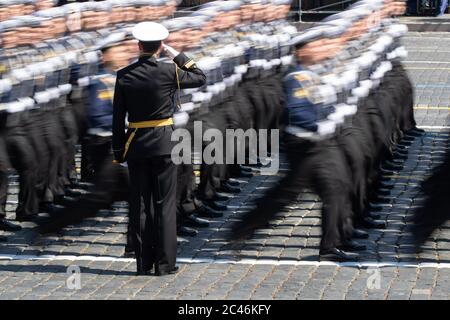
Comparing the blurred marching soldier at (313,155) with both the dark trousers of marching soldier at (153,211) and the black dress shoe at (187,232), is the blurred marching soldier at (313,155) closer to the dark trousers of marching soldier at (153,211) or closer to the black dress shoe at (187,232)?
the dark trousers of marching soldier at (153,211)

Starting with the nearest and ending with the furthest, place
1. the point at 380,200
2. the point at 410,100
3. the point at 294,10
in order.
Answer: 1. the point at 380,200
2. the point at 410,100
3. the point at 294,10

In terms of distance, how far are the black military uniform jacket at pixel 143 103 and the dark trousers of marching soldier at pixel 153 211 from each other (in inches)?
3.8

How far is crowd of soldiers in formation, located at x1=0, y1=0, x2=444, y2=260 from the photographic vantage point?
10.0m

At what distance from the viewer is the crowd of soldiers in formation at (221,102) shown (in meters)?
10.0

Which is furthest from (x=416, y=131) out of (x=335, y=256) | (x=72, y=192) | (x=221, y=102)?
(x=335, y=256)

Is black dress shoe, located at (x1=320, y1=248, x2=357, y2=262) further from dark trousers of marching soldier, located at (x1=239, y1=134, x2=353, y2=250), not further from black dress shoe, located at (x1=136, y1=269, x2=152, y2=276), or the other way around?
black dress shoe, located at (x1=136, y1=269, x2=152, y2=276)

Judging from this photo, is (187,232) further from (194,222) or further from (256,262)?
(256,262)

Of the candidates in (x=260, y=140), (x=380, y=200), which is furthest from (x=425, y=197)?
(x=260, y=140)

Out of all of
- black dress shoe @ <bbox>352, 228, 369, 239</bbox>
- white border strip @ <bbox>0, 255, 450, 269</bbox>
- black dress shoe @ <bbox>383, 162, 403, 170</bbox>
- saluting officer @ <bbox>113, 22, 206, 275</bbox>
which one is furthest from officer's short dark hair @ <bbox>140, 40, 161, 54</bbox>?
black dress shoe @ <bbox>383, 162, 403, 170</bbox>

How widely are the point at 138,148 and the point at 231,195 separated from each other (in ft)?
11.2

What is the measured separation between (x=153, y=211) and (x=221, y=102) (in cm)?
261

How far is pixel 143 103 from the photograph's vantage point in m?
9.54

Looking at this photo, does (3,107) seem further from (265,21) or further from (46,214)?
(265,21)

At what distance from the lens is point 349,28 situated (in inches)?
437
